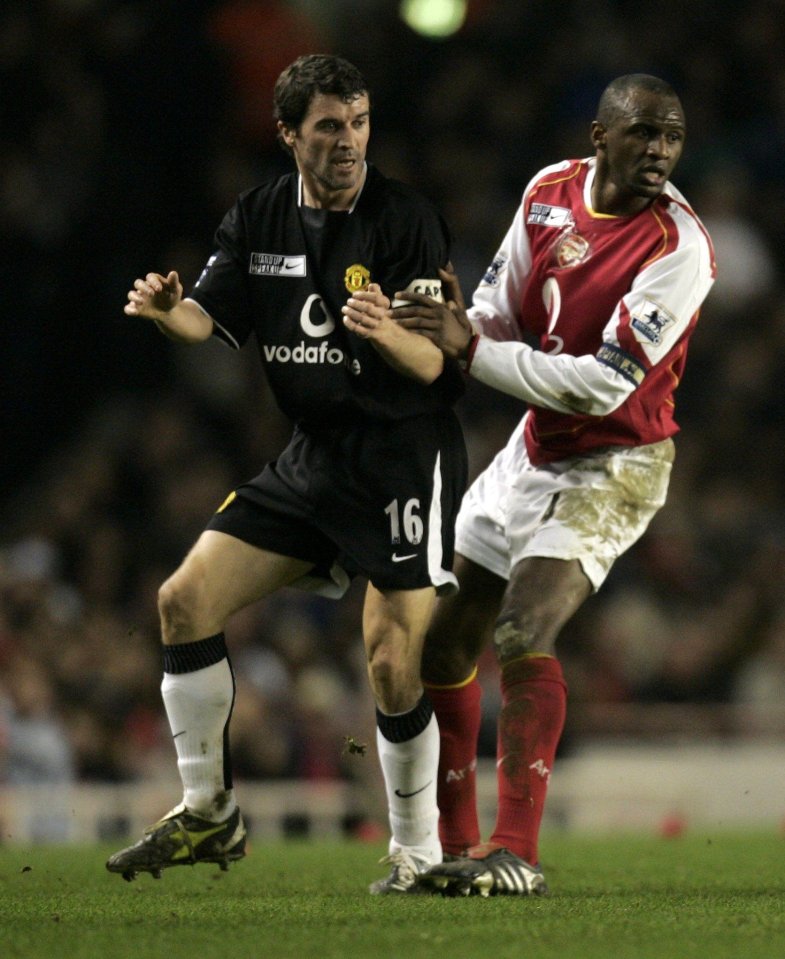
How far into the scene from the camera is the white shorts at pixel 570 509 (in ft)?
18.2

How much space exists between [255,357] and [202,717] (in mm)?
7575

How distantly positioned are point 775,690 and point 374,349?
6.59 m

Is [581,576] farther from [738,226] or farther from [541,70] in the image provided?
[541,70]

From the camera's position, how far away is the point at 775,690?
1138 centimetres

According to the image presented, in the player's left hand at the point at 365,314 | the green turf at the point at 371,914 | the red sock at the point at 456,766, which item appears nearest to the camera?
the green turf at the point at 371,914

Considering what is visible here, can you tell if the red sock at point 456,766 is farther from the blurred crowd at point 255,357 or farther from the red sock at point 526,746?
the blurred crowd at point 255,357

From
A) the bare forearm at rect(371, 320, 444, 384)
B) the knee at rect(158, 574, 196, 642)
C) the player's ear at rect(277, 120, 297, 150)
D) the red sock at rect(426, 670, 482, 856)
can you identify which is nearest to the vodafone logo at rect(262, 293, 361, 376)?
the bare forearm at rect(371, 320, 444, 384)

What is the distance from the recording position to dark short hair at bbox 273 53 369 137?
534 cm

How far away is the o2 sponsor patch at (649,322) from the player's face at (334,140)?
2.85 ft

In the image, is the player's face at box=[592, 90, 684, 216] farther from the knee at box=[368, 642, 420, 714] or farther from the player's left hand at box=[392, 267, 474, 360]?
the knee at box=[368, 642, 420, 714]

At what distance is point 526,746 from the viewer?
5301 mm

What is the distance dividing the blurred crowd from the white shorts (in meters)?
4.47

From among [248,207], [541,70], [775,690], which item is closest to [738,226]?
[541,70]

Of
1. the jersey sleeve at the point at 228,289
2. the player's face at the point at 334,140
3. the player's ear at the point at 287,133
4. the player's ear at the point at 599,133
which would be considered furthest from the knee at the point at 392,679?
the player's ear at the point at 599,133
